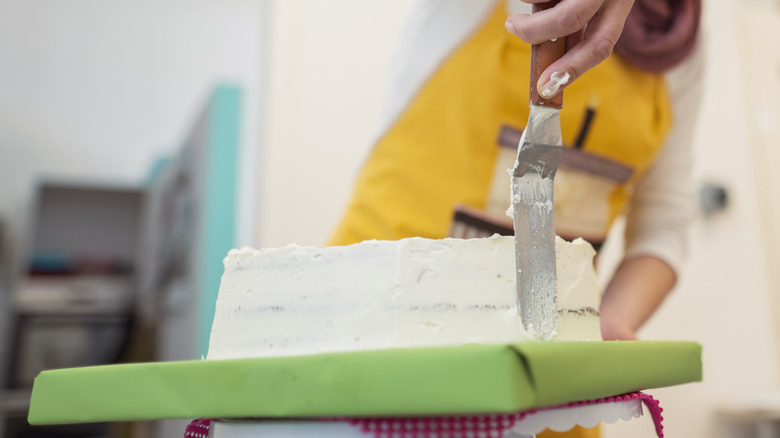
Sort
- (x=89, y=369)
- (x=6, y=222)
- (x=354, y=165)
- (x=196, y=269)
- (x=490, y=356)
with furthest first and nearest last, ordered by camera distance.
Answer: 1. (x=6, y=222)
2. (x=196, y=269)
3. (x=354, y=165)
4. (x=89, y=369)
5. (x=490, y=356)

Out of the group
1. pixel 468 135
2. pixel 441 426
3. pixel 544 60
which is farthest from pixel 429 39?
pixel 441 426

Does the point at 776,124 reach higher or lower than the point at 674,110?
higher

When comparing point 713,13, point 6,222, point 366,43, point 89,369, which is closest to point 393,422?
point 89,369

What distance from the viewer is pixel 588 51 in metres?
0.37

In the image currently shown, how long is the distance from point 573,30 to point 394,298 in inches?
7.7

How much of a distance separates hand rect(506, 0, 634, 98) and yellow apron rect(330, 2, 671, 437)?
30 centimetres

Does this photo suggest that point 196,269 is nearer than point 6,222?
Yes

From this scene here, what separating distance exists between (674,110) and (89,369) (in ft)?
2.52

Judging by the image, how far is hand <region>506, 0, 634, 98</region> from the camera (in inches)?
14.2

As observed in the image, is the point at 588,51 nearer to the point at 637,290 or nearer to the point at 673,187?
the point at 637,290

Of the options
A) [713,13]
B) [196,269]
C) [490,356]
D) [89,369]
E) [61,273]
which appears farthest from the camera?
[61,273]

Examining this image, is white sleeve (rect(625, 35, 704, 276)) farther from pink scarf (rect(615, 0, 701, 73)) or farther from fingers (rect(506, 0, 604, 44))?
fingers (rect(506, 0, 604, 44))

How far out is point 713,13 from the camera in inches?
70.2

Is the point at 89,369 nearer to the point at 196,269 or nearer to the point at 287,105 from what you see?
the point at 287,105
